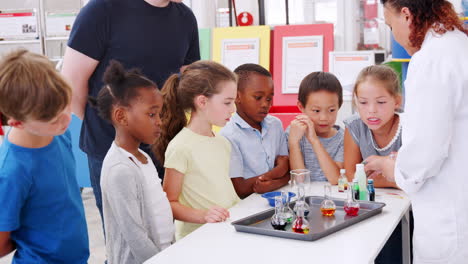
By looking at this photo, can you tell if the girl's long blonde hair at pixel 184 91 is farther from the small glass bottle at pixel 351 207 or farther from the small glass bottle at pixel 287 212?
the small glass bottle at pixel 351 207

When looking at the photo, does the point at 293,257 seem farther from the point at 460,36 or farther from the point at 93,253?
the point at 93,253

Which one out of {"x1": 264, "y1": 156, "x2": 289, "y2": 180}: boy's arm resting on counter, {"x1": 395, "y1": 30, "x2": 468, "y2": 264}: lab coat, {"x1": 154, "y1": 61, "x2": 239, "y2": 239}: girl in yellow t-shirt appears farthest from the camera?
{"x1": 264, "y1": 156, "x2": 289, "y2": 180}: boy's arm resting on counter

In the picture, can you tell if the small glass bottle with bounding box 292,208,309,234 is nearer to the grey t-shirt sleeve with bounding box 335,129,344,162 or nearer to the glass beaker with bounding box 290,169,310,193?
the glass beaker with bounding box 290,169,310,193

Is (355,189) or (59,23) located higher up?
(59,23)

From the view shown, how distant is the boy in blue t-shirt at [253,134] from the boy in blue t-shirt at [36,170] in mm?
839

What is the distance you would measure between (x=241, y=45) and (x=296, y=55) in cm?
51

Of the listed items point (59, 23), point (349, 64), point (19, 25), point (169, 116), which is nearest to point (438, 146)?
point (169, 116)

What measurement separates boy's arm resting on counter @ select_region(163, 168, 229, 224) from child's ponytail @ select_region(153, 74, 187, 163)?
0.19m

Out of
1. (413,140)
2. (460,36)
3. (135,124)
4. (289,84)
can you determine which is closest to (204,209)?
(135,124)

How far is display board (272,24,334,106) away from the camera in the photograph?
14.4ft

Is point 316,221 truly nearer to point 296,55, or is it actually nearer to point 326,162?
point 326,162

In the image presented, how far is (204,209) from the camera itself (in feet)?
6.42

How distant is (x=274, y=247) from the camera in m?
1.41

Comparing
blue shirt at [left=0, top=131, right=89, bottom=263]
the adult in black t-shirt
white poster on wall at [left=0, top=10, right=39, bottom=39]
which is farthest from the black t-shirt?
white poster on wall at [left=0, top=10, right=39, bottom=39]
